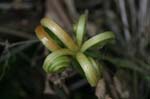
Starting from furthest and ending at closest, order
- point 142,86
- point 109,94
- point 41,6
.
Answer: point 41,6
point 142,86
point 109,94

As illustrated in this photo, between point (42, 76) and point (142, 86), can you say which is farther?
point (42, 76)

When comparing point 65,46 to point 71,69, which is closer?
point 65,46

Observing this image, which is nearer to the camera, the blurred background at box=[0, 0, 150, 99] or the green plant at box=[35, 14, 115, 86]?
the green plant at box=[35, 14, 115, 86]

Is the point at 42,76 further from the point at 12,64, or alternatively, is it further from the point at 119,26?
the point at 119,26

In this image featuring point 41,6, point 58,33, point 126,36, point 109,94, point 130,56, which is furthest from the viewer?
point 41,6

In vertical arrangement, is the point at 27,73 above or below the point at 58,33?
below

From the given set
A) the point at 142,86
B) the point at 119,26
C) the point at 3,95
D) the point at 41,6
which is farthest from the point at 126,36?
the point at 3,95
